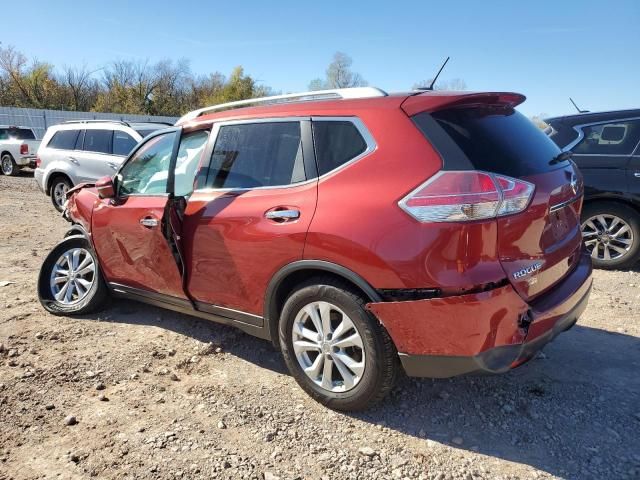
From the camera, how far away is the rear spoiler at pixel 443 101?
8.48 ft

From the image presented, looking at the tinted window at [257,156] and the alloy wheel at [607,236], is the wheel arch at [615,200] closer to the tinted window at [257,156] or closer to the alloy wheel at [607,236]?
the alloy wheel at [607,236]

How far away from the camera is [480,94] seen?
2.72m

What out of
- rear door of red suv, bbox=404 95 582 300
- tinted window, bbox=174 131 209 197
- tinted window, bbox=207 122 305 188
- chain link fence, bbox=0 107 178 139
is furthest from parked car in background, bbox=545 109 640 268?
chain link fence, bbox=0 107 178 139

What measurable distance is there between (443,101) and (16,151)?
18113 millimetres

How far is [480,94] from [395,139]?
57 cm

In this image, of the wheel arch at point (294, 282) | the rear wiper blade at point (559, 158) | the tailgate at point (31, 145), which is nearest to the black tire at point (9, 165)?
the tailgate at point (31, 145)

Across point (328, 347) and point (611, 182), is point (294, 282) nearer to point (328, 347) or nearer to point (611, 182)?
point (328, 347)

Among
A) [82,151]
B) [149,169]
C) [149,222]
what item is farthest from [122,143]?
[149,222]

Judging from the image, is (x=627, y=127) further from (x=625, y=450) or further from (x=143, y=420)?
(x=143, y=420)

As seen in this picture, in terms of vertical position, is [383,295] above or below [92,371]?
above

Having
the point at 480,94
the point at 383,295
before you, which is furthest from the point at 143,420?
the point at 480,94

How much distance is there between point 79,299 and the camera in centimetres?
448

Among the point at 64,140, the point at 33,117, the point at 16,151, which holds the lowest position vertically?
the point at 16,151

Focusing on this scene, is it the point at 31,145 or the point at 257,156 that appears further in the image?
the point at 31,145
